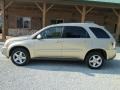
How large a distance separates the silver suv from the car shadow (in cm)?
33

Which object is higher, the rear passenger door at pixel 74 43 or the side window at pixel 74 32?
the side window at pixel 74 32

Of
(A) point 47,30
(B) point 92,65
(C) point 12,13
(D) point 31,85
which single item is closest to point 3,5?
(C) point 12,13

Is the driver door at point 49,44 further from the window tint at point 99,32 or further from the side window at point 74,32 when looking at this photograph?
the window tint at point 99,32

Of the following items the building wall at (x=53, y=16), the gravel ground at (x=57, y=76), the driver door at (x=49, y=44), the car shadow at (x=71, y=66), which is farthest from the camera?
the building wall at (x=53, y=16)

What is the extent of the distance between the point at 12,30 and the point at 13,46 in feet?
40.6

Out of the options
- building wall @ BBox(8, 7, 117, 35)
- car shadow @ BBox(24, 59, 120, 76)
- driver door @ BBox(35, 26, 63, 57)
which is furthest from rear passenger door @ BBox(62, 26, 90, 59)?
building wall @ BBox(8, 7, 117, 35)

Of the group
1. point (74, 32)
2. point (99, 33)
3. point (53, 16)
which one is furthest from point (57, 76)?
point (53, 16)

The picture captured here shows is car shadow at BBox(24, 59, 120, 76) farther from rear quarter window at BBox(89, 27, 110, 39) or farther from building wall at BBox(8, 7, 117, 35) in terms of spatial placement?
building wall at BBox(8, 7, 117, 35)

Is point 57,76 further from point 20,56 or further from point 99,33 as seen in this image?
point 99,33

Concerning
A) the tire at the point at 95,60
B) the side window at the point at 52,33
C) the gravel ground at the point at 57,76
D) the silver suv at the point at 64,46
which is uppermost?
the side window at the point at 52,33

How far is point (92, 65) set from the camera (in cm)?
848

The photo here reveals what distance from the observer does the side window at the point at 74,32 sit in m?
8.51

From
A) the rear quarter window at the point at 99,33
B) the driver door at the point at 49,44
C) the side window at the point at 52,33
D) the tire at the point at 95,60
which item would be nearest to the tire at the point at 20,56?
the driver door at the point at 49,44

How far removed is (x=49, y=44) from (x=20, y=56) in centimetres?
126
